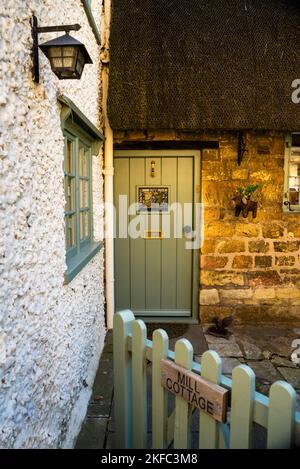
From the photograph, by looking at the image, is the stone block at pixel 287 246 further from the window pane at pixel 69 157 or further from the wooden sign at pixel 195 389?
the wooden sign at pixel 195 389

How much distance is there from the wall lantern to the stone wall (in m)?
2.27

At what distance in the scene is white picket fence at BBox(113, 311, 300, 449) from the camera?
A: 3.81 ft

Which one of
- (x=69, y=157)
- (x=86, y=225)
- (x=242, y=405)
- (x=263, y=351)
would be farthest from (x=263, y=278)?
(x=242, y=405)

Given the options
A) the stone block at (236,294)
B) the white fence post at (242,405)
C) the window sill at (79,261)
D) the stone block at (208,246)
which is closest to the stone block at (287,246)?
the stone block at (236,294)

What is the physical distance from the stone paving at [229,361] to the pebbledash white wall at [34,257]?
6.7 inches

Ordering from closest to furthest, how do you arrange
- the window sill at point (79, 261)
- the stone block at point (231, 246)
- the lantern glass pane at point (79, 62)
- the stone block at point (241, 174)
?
the lantern glass pane at point (79, 62) → the window sill at point (79, 261) → the stone block at point (241, 174) → the stone block at point (231, 246)

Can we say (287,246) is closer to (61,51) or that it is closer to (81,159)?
(81,159)

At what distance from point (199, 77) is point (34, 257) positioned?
2.84 metres

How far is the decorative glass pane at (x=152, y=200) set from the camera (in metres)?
4.20

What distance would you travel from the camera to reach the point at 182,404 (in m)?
1.49

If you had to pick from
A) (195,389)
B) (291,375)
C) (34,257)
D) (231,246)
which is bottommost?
(291,375)

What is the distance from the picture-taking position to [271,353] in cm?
344

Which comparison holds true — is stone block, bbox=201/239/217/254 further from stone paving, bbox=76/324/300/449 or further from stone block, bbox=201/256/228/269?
stone paving, bbox=76/324/300/449

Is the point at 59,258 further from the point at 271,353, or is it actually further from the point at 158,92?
the point at 271,353
